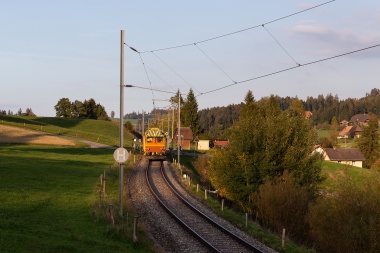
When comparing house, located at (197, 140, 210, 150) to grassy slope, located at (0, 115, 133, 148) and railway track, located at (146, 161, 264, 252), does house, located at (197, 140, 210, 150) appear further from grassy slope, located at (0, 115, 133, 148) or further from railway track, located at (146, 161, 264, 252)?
railway track, located at (146, 161, 264, 252)

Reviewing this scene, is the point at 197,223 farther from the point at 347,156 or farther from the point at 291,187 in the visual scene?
the point at 347,156

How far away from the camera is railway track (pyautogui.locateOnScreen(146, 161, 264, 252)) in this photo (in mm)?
19156

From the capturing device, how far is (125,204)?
28125mm

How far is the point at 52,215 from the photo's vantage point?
72.9 ft

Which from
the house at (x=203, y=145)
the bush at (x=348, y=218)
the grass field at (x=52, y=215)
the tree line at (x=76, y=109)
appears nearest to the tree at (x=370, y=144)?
the house at (x=203, y=145)

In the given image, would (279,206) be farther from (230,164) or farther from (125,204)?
(230,164)

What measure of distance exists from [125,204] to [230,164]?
778 inches

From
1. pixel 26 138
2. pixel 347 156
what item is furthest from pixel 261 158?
pixel 347 156

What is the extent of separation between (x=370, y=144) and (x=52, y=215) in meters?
109

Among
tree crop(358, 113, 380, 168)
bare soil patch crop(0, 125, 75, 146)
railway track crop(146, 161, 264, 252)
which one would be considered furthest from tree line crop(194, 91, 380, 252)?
tree crop(358, 113, 380, 168)

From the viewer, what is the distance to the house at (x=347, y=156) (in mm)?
113281

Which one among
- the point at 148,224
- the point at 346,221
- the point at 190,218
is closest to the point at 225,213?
the point at 190,218

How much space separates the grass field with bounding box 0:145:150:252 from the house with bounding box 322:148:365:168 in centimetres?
8570

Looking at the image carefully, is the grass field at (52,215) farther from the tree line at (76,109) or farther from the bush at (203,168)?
the tree line at (76,109)
